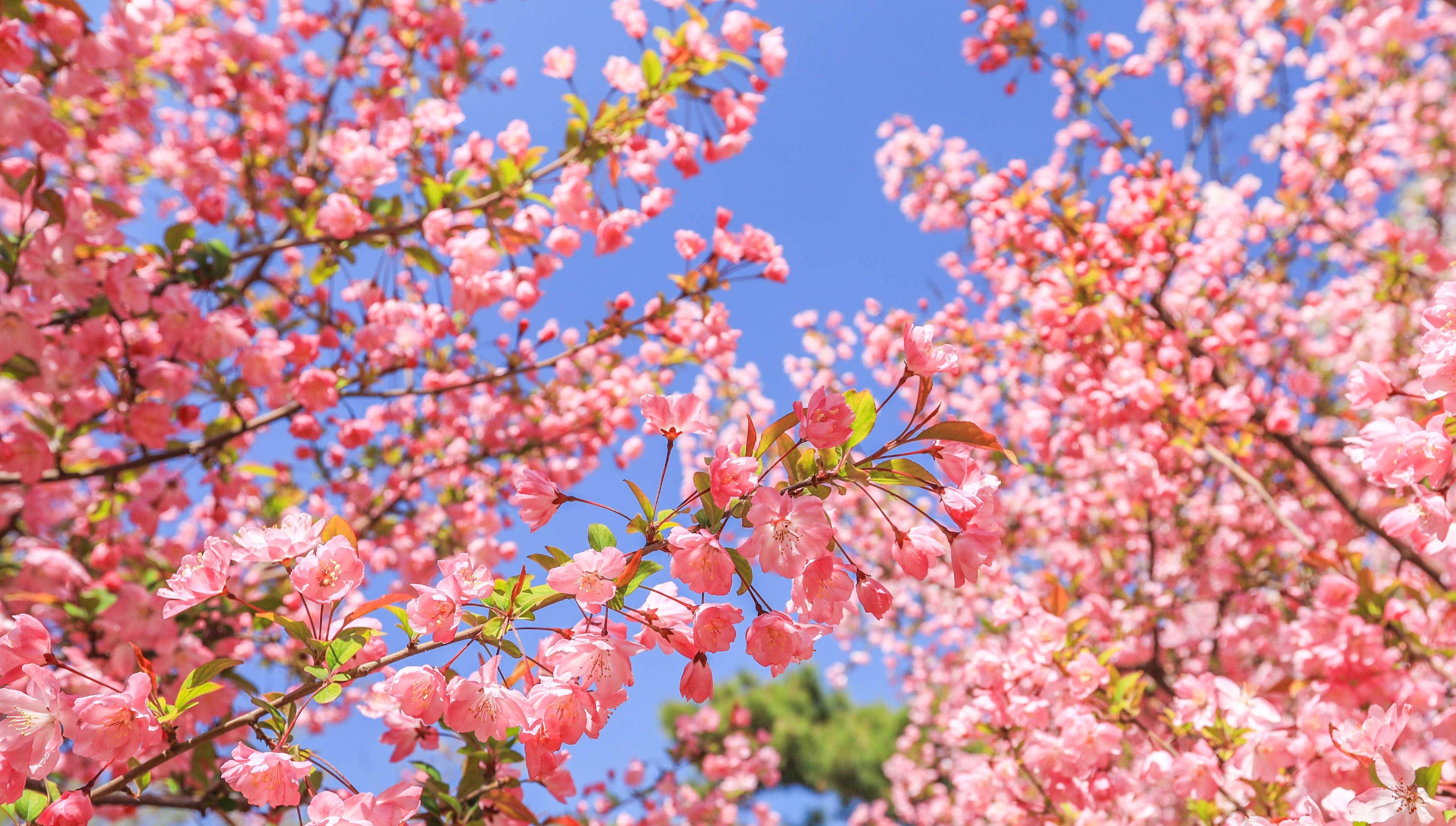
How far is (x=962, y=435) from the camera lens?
117cm

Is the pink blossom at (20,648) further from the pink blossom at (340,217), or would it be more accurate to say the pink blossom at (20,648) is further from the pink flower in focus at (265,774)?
the pink blossom at (340,217)

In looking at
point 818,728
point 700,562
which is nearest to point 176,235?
point 700,562

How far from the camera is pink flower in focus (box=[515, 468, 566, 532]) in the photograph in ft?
3.95

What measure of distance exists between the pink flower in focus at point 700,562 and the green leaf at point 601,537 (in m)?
0.12

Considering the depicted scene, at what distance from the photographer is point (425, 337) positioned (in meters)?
3.39

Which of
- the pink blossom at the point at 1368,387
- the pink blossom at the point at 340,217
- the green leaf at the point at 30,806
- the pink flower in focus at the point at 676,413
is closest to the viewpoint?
the pink flower in focus at the point at 676,413

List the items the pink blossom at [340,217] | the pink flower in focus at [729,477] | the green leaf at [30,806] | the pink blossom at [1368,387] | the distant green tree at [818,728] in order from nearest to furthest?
the pink flower in focus at [729,477], the green leaf at [30,806], the pink blossom at [1368,387], the pink blossom at [340,217], the distant green tree at [818,728]

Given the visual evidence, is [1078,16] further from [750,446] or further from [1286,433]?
[750,446]

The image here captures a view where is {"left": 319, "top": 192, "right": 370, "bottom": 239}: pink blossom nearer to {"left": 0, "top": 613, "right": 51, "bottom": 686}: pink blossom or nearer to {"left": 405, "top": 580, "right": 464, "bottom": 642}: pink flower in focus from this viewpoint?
{"left": 0, "top": 613, "right": 51, "bottom": 686}: pink blossom

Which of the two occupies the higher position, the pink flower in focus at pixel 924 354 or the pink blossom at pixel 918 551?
the pink flower in focus at pixel 924 354

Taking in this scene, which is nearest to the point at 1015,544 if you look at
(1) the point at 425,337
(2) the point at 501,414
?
(2) the point at 501,414

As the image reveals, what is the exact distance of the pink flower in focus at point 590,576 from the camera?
110 centimetres

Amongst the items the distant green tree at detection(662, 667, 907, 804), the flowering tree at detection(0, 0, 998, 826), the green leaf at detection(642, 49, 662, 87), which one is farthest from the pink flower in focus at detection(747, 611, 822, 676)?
the distant green tree at detection(662, 667, 907, 804)

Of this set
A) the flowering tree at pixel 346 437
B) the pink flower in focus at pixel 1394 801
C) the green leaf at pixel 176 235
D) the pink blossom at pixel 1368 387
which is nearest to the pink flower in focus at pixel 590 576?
the flowering tree at pixel 346 437
